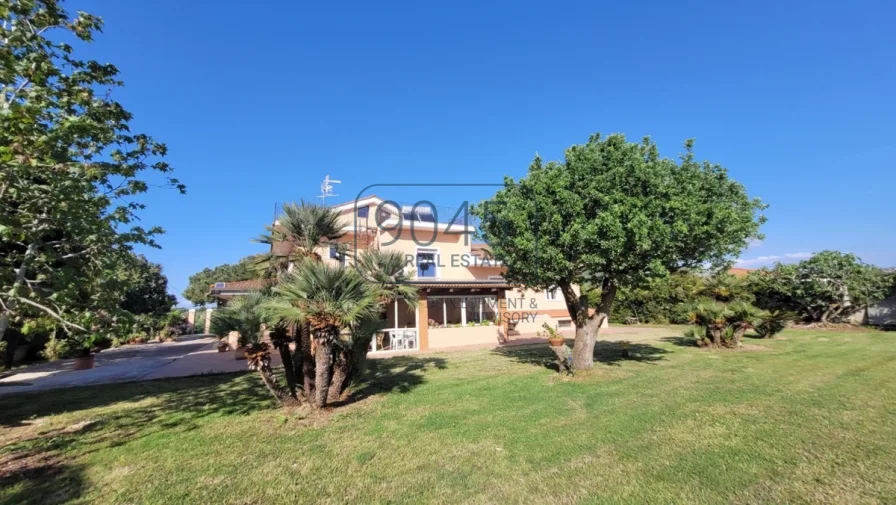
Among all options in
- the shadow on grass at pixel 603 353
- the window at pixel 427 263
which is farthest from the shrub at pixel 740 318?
the window at pixel 427 263

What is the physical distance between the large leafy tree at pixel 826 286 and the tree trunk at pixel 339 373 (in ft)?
90.2

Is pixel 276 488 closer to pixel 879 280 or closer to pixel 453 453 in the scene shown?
pixel 453 453

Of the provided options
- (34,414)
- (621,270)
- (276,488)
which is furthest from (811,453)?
(34,414)

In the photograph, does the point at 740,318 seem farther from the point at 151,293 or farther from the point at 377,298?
the point at 151,293

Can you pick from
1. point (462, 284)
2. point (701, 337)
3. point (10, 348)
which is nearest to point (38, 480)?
point (462, 284)

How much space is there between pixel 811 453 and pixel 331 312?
7335 mm

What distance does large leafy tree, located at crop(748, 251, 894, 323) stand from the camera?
72.6ft

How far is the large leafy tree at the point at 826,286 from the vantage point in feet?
72.6

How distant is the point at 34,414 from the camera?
8305mm

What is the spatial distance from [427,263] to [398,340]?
5.06 m

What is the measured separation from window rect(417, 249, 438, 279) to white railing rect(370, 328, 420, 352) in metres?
3.96

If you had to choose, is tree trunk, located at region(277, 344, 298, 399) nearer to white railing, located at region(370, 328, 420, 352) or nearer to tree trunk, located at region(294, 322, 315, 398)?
tree trunk, located at region(294, 322, 315, 398)

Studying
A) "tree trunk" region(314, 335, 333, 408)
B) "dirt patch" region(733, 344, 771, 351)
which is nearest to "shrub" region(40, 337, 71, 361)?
"tree trunk" region(314, 335, 333, 408)

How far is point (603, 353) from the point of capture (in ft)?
49.6
